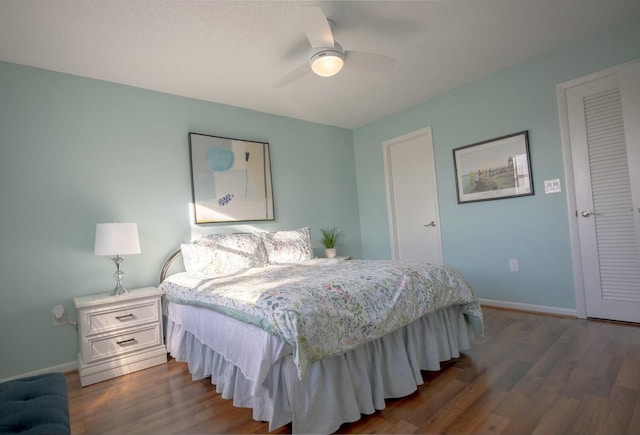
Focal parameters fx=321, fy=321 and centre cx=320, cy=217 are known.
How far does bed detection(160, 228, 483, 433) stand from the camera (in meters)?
1.49

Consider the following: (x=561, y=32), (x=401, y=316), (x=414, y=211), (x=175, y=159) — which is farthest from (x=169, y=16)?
(x=414, y=211)

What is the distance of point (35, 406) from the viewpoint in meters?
1.20

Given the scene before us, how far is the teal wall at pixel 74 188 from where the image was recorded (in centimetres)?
241

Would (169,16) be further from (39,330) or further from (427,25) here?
(39,330)

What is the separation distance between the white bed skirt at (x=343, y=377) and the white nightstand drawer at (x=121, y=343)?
43 cm

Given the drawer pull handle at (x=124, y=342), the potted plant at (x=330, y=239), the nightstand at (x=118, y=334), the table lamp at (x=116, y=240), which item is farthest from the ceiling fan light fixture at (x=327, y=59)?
the drawer pull handle at (x=124, y=342)

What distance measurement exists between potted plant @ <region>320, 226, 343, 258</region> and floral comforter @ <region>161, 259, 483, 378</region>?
5.49ft

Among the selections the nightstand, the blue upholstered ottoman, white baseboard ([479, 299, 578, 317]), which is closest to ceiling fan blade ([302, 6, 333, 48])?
the blue upholstered ottoman

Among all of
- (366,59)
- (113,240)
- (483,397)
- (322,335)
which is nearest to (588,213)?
(483,397)

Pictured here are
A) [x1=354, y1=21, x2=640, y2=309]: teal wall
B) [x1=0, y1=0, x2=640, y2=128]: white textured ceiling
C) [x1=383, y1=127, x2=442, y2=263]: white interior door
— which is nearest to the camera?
[x1=0, y1=0, x2=640, y2=128]: white textured ceiling

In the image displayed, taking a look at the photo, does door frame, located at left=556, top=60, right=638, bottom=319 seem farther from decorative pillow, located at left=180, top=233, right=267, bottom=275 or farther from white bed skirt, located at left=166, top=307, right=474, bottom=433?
decorative pillow, located at left=180, top=233, right=267, bottom=275

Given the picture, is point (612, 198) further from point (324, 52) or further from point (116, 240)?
point (116, 240)

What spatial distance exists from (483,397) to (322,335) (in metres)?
1.01

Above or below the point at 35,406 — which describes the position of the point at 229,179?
above
